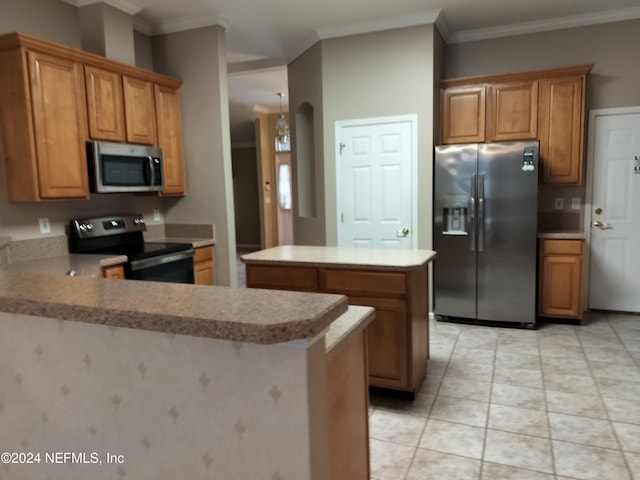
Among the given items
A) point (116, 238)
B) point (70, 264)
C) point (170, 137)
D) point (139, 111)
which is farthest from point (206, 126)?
point (70, 264)

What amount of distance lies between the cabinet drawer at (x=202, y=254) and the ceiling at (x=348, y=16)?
2.05m

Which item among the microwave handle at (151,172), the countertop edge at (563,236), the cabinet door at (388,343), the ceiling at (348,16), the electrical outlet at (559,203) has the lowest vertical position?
the cabinet door at (388,343)

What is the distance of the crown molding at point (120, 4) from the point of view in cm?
345

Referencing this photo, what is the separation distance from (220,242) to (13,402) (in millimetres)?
2902

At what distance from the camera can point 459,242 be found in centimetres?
416

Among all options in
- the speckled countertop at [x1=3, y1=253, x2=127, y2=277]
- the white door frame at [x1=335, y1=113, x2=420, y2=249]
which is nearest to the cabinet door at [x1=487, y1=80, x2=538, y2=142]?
the white door frame at [x1=335, y1=113, x2=420, y2=249]

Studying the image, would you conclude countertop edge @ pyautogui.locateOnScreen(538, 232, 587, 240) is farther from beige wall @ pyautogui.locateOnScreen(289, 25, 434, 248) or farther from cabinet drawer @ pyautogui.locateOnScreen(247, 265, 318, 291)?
cabinet drawer @ pyautogui.locateOnScreen(247, 265, 318, 291)

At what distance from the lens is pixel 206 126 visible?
4156mm

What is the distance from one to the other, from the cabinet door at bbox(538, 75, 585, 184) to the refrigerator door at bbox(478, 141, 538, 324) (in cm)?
49

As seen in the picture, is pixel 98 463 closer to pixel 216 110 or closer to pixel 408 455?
pixel 408 455

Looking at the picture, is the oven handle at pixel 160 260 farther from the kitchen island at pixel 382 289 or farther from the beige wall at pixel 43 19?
the beige wall at pixel 43 19

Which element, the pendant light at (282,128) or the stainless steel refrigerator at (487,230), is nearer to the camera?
the stainless steel refrigerator at (487,230)

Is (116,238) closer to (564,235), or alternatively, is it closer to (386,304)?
(386,304)

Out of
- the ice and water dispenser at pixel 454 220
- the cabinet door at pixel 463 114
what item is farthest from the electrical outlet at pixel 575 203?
the ice and water dispenser at pixel 454 220
